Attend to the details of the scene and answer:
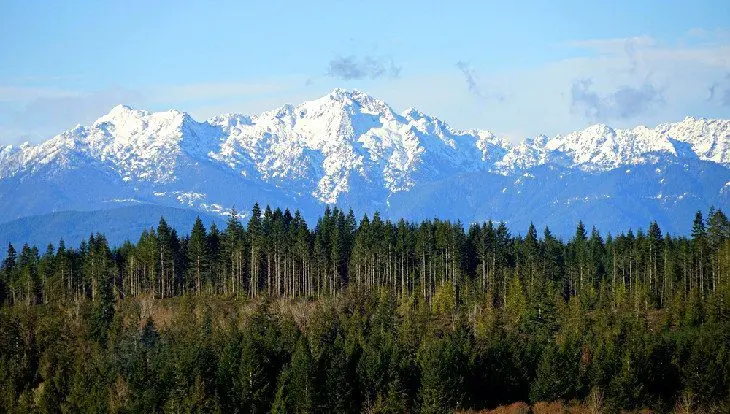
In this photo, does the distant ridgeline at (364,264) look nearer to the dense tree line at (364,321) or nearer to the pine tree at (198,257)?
the pine tree at (198,257)

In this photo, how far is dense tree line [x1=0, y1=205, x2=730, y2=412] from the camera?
104m

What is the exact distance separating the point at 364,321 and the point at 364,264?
A: 29931 millimetres

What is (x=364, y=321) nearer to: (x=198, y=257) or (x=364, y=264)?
(x=364, y=264)

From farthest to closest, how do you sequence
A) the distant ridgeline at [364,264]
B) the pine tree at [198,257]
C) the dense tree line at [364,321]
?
1. the pine tree at [198,257]
2. the distant ridgeline at [364,264]
3. the dense tree line at [364,321]

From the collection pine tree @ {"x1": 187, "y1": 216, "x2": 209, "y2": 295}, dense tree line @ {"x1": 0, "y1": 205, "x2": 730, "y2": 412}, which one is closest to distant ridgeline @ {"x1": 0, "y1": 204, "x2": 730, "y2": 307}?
pine tree @ {"x1": 187, "y1": 216, "x2": 209, "y2": 295}

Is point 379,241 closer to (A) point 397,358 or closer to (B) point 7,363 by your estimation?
(A) point 397,358

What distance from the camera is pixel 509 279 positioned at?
149125 millimetres

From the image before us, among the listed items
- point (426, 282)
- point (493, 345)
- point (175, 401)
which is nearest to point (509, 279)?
point (426, 282)

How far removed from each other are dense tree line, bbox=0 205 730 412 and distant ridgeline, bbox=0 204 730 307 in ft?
1.38

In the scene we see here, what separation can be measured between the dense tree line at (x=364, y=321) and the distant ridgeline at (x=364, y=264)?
16.5 inches

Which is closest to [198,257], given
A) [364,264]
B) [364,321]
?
[364,264]

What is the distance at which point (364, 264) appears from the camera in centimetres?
15450

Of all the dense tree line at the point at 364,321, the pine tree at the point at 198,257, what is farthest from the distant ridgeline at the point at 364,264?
the dense tree line at the point at 364,321

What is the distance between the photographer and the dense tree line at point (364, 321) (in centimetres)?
10400
